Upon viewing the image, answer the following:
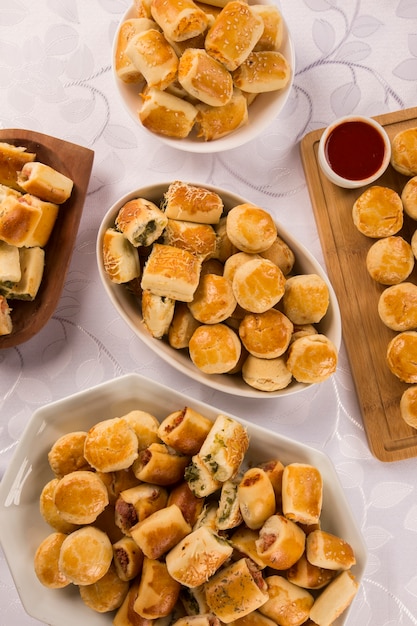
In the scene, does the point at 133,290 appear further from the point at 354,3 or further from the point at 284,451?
the point at 354,3

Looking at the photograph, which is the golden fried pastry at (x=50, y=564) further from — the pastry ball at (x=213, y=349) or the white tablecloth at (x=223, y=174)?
the pastry ball at (x=213, y=349)

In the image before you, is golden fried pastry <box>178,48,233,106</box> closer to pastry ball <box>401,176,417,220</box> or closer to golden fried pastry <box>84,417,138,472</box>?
pastry ball <box>401,176,417,220</box>

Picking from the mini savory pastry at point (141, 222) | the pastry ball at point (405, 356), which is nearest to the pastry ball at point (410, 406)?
the pastry ball at point (405, 356)

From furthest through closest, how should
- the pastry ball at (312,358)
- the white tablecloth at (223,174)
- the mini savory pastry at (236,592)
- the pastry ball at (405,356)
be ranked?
the white tablecloth at (223,174) < the pastry ball at (405,356) < the pastry ball at (312,358) < the mini savory pastry at (236,592)

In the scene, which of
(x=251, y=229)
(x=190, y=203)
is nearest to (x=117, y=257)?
(x=190, y=203)

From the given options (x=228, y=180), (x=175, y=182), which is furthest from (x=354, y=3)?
(x=175, y=182)
